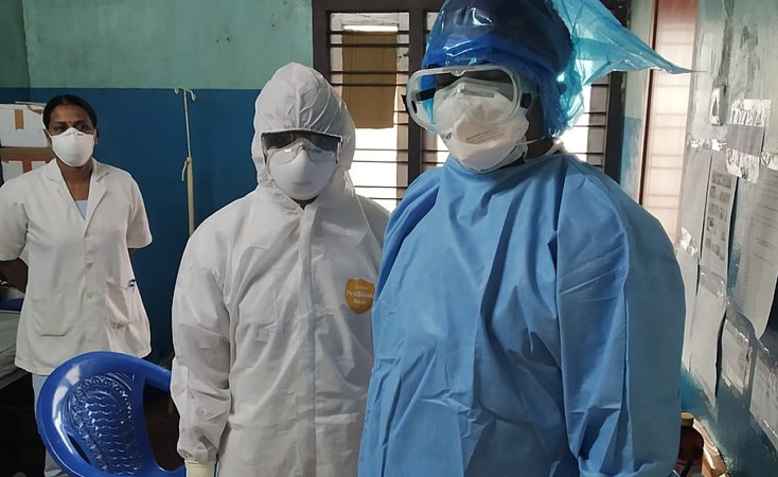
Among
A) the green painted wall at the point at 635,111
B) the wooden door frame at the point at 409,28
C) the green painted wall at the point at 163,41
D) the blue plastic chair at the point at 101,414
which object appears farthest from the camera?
the green painted wall at the point at 163,41

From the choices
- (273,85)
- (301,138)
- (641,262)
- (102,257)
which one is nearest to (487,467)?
(641,262)

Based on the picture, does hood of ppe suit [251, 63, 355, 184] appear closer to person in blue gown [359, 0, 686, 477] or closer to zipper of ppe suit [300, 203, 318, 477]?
zipper of ppe suit [300, 203, 318, 477]

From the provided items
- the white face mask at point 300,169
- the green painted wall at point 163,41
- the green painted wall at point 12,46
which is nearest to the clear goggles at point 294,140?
the white face mask at point 300,169

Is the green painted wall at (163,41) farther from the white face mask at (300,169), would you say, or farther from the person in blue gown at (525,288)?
the person in blue gown at (525,288)

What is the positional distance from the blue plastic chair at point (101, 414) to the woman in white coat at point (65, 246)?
0.49m

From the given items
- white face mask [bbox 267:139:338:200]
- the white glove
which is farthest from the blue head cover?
the white glove

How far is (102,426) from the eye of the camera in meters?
1.77

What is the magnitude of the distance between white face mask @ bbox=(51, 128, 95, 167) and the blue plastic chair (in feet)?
2.60

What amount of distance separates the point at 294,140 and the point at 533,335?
809 mm

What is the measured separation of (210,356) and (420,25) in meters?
2.01

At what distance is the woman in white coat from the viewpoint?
225 cm

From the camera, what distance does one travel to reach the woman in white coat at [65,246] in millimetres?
2252

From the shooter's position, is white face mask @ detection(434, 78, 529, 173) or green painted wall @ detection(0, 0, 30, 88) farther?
green painted wall @ detection(0, 0, 30, 88)

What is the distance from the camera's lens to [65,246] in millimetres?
2236
